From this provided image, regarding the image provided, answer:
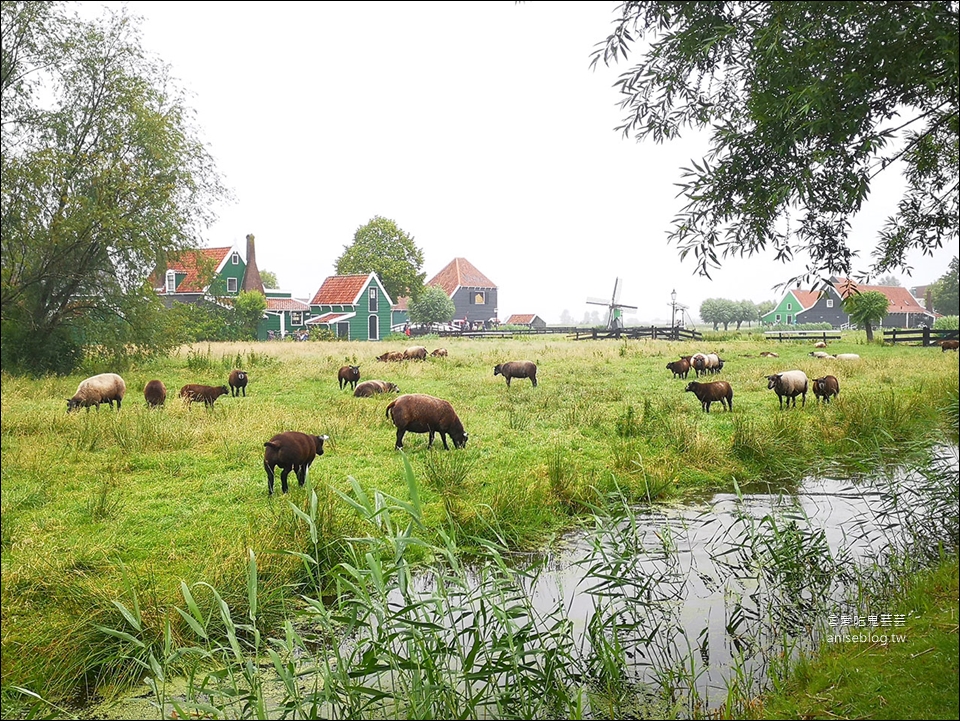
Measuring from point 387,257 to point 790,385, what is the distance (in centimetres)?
681

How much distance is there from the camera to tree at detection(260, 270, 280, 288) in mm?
8018

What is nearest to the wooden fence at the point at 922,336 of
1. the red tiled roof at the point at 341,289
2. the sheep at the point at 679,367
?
the sheep at the point at 679,367

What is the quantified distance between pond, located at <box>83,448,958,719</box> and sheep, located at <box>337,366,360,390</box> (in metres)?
3.02

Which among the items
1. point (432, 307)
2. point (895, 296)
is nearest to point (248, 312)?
point (432, 307)

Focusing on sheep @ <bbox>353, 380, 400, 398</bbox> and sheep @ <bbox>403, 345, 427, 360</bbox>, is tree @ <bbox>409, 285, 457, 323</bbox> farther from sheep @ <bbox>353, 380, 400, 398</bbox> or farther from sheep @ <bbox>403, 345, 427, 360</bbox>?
sheep @ <bbox>353, 380, 400, 398</bbox>

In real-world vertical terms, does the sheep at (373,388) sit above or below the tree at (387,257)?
below

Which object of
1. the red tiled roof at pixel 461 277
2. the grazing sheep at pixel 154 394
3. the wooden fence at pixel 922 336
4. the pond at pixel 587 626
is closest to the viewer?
the pond at pixel 587 626

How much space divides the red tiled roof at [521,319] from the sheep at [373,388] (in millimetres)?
2477

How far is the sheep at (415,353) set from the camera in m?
9.24

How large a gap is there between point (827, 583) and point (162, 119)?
414 inches

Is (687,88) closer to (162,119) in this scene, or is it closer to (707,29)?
(707,29)

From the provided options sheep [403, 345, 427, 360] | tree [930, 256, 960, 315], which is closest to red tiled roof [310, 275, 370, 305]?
sheep [403, 345, 427, 360]

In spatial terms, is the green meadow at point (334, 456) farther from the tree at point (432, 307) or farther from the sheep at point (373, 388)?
the tree at point (432, 307)

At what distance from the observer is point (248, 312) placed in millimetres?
8523
